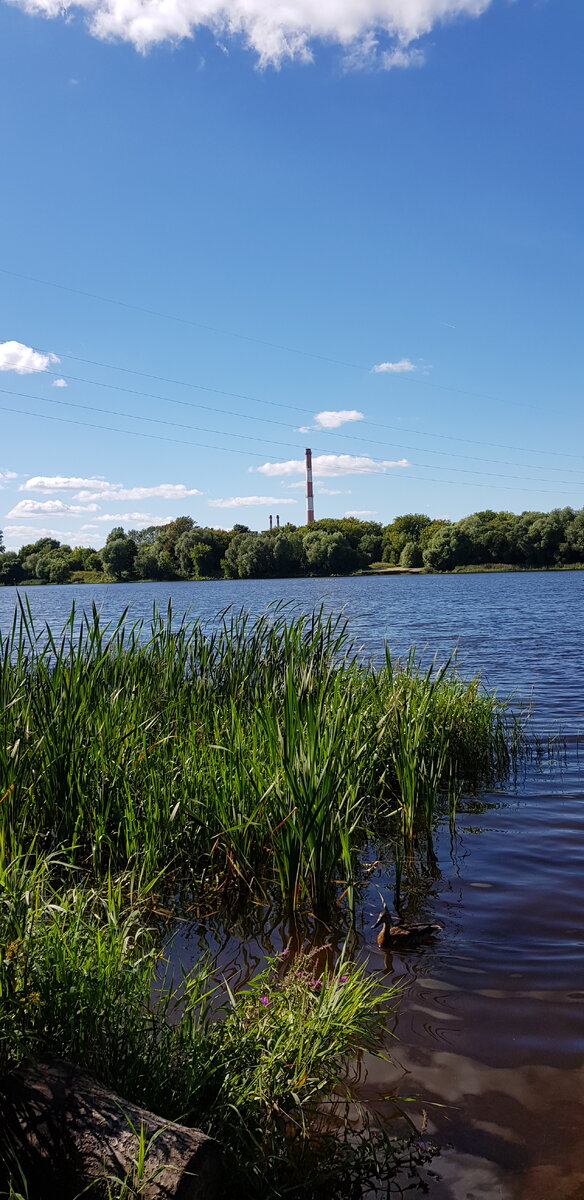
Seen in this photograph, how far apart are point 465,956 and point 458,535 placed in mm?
107150

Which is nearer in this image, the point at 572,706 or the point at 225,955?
the point at 225,955

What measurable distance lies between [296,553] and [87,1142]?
112m

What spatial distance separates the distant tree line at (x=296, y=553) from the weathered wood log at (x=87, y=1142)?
99318mm

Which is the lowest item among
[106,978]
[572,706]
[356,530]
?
[572,706]

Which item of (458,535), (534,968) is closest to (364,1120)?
(534,968)

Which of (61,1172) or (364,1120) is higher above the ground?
(61,1172)

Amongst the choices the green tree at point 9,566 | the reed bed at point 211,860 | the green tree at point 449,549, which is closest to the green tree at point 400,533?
the green tree at point 449,549

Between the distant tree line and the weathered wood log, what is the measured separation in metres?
99.3

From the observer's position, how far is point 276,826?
4445mm

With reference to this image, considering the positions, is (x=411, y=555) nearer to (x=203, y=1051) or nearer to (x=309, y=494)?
(x=309, y=494)

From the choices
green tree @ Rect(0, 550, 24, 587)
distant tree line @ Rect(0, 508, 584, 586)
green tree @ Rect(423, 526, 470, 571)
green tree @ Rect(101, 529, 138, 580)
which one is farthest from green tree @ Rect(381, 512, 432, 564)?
green tree @ Rect(0, 550, 24, 587)

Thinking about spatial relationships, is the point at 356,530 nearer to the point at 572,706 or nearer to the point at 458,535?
the point at 458,535

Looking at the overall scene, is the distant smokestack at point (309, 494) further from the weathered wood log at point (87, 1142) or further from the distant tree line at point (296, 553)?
the weathered wood log at point (87, 1142)

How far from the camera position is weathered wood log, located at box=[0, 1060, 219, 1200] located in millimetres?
2164
